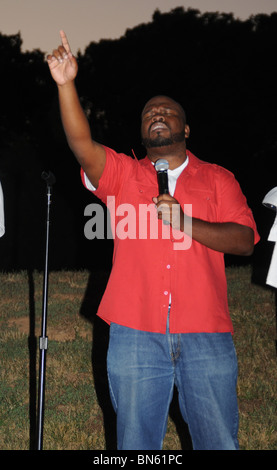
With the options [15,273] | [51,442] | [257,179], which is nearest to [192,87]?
[257,179]

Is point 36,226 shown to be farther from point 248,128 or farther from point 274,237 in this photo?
point 274,237

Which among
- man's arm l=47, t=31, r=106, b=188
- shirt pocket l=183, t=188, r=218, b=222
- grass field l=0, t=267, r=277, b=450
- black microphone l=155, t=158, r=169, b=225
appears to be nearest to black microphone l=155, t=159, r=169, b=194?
black microphone l=155, t=158, r=169, b=225

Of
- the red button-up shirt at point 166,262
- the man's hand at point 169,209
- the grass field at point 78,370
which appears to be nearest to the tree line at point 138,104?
the grass field at point 78,370

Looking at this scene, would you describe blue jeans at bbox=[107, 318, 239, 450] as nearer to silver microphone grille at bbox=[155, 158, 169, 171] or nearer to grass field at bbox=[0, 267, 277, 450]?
silver microphone grille at bbox=[155, 158, 169, 171]

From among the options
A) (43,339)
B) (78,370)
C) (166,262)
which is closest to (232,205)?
(166,262)

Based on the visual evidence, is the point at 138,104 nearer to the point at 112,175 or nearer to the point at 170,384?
the point at 112,175

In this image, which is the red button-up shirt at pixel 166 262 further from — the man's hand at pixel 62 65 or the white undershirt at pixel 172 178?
the man's hand at pixel 62 65

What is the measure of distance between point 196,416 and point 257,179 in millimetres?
24016

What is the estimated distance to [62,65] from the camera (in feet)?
10.0

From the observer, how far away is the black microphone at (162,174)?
2908 millimetres

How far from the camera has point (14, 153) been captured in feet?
96.8

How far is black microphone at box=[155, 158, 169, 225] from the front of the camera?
2898mm

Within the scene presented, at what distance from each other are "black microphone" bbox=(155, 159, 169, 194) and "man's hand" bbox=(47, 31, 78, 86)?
0.65 metres

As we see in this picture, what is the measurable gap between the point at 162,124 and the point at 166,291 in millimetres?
931
